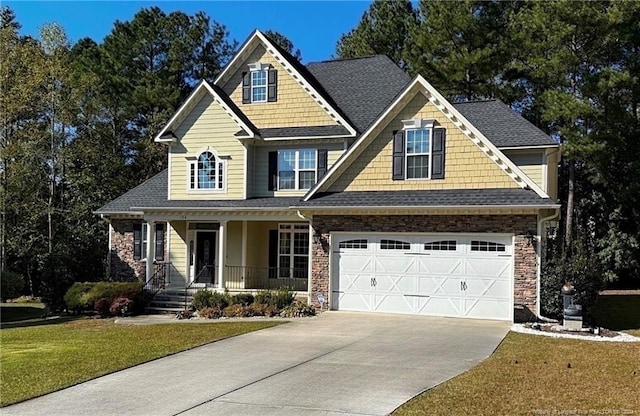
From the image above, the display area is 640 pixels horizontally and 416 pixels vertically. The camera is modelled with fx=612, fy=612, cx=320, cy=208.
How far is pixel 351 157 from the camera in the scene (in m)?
19.1

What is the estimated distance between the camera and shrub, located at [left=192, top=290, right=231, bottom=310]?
1941cm

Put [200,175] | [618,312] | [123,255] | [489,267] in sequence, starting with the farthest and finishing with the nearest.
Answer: [123,255] → [200,175] → [618,312] → [489,267]

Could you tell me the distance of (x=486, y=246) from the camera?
17.2 m

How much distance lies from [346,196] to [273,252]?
5.52 meters

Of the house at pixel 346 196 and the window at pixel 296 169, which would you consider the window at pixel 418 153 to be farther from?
the window at pixel 296 169

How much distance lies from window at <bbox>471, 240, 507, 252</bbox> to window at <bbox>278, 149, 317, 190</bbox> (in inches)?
272

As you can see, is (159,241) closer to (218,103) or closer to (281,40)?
(218,103)

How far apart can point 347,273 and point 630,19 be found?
19.4m

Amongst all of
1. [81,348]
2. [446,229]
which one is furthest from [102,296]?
[446,229]

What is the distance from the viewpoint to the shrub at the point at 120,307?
65.0 ft

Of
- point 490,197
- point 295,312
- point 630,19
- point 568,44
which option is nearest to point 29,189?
point 295,312

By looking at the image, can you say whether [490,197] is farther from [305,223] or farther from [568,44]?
[568,44]

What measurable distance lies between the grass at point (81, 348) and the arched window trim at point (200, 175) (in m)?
6.42

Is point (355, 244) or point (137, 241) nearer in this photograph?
point (355, 244)
